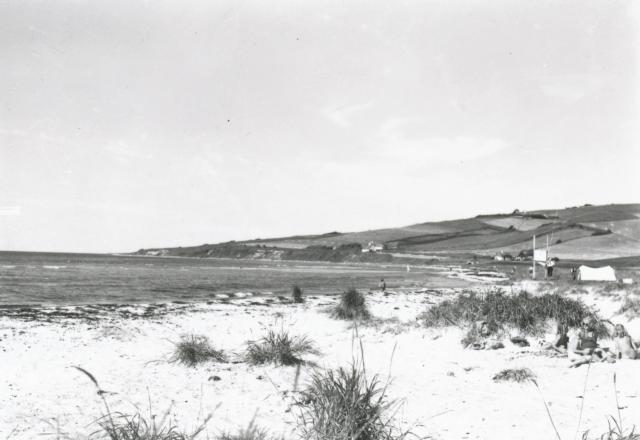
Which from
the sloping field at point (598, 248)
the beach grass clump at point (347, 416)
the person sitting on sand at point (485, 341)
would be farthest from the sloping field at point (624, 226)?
the beach grass clump at point (347, 416)

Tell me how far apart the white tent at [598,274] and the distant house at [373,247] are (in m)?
83.3

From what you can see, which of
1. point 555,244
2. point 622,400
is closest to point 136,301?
point 622,400

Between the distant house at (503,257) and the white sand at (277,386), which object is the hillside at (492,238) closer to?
the distant house at (503,257)

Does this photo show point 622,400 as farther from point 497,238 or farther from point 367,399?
point 497,238

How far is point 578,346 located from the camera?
916 cm

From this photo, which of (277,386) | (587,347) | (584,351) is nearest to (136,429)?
(277,386)

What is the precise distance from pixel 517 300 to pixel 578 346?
3.94 metres

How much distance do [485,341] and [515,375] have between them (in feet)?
9.96

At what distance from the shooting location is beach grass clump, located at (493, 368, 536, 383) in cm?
768

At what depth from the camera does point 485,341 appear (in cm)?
1075

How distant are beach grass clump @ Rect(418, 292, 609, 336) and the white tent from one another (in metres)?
27.7

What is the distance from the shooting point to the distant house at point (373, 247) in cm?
12185

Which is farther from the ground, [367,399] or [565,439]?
[367,399]

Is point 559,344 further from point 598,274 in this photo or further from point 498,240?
A: point 498,240
